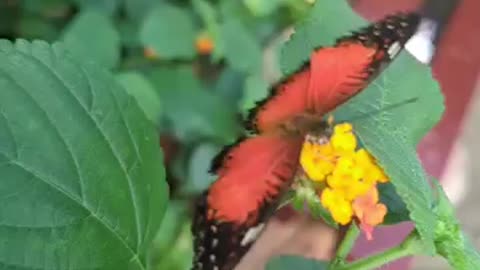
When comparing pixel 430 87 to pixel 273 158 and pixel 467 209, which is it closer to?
pixel 273 158

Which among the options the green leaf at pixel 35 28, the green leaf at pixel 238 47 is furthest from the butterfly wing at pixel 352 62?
the green leaf at pixel 35 28

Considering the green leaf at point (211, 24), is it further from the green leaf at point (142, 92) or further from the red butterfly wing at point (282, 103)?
the red butterfly wing at point (282, 103)

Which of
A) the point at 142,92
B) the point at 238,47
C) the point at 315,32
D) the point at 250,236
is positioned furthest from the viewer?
the point at 238,47

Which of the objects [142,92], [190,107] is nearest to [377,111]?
[142,92]

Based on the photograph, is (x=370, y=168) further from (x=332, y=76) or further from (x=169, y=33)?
(x=169, y=33)

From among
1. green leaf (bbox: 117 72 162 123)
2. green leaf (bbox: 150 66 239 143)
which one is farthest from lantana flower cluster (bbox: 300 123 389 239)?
green leaf (bbox: 150 66 239 143)

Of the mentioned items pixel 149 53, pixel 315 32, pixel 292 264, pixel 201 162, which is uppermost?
pixel 315 32

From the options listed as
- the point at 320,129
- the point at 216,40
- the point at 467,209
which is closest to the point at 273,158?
the point at 320,129
